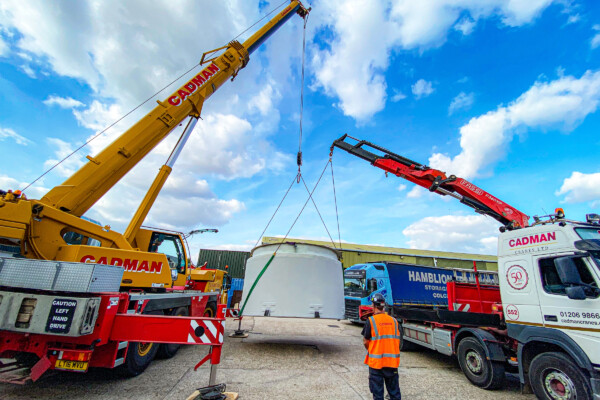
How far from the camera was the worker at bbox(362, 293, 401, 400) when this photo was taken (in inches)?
134

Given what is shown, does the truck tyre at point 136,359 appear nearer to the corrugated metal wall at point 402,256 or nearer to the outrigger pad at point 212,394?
the outrigger pad at point 212,394

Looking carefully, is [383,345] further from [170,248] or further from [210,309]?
[210,309]

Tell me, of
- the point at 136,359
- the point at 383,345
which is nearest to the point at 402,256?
the point at 383,345

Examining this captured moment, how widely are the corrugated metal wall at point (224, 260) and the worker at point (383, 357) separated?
71.9ft

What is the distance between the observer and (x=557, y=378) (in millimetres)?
3969

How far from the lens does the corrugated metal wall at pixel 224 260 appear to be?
24.5 m

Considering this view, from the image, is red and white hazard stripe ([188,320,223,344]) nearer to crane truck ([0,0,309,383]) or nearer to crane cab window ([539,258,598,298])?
crane truck ([0,0,309,383])

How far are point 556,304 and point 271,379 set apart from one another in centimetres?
479

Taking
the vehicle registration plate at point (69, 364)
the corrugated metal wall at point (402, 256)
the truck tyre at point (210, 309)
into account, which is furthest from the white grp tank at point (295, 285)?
the corrugated metal wall at point (402, 256)

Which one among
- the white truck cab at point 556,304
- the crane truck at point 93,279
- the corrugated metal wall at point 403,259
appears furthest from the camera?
the corrugated metal wall at point 403,259

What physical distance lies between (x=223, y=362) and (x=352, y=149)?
24.4 feet

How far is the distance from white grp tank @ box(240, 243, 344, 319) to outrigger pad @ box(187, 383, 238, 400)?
2.27 metres

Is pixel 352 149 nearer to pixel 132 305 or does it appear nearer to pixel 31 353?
pixel 132 305

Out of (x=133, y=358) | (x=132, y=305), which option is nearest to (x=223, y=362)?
(x=133, y=358)
